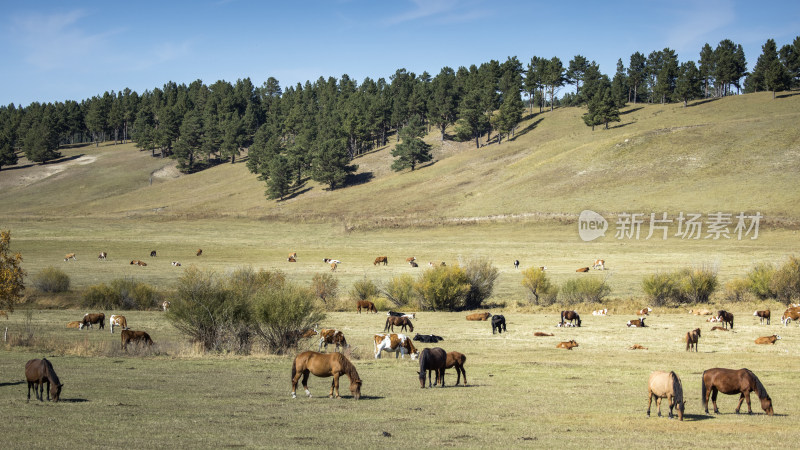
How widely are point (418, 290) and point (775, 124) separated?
306ft

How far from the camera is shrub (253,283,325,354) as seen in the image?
24.8 meters

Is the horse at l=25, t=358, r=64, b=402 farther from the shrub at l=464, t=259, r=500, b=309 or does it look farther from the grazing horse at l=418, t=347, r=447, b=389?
the shrub at l=464, t=259, r=500, b=309

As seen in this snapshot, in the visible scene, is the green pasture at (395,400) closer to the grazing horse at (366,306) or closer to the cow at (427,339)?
the cow at (427,339)

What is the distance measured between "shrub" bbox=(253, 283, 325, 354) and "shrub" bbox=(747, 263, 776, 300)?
31614 millimetres

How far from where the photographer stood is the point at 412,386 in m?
18.6

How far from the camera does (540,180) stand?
10719 cm

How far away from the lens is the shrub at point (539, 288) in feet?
146

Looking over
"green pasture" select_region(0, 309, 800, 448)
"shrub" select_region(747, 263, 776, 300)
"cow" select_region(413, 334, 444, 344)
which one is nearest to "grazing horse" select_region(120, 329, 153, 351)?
"green pasture" select_region(0, 309, 800, 448)

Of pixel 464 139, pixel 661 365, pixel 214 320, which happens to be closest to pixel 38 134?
pixel 464 139

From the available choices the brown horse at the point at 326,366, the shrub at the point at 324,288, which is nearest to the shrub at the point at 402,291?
the shrub at the point at 324,288

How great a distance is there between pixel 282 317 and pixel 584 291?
2574cm

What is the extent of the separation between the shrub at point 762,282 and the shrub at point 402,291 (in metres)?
22.3

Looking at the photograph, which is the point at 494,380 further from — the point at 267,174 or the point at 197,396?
the point at 267,174

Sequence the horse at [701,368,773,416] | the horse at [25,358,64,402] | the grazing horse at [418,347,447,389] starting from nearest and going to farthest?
the horse at [25,358,64,402]
the horse at [701,368,773,416]
the grazing horse at [418,347,447,389]
